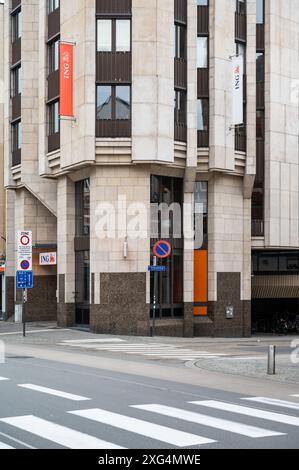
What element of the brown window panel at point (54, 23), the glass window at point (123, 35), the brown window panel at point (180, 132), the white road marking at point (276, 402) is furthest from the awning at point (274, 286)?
the white road marking at point (276, 402)

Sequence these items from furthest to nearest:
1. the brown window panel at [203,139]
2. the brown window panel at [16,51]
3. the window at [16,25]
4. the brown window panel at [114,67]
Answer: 1. the window at [16,25]
2. the brown window panel at [16,51]
3. the brown window panel at [203,139]
4. the brown window panel at [114,67]

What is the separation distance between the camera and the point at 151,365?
863 inches

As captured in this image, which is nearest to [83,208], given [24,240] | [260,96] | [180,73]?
[24,240]

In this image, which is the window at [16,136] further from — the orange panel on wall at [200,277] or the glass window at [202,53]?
the orange panel on wall at [200,277]

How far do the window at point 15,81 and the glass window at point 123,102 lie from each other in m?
11.8

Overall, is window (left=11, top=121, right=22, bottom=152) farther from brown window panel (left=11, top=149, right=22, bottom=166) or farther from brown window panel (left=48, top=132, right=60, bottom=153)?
brown window panel (left=48, top=132, right=60, bottom=153)

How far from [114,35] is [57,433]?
88.5 ft

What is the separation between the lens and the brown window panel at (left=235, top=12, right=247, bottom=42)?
38.4m

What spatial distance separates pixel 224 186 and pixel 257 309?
11.4m

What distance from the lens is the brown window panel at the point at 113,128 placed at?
113 feet

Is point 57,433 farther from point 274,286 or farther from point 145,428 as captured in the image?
point 274,286

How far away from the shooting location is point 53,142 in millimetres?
38375
